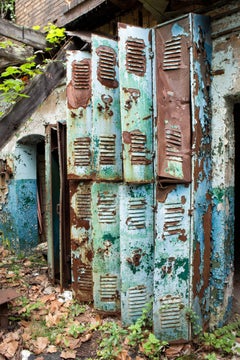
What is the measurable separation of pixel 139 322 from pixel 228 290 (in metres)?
1.09

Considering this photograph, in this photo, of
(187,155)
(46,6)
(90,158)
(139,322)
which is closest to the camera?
(187,155)

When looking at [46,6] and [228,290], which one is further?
[46,6]

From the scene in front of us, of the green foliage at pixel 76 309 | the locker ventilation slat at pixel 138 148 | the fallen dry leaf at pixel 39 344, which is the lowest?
the fallen dry leaf at pixel 39 344

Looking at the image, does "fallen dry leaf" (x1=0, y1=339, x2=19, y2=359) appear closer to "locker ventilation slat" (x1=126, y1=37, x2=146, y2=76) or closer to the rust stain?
the rust stain

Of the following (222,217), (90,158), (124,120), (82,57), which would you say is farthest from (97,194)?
(82,57)

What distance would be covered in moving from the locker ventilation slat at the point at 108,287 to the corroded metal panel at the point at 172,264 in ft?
2.28

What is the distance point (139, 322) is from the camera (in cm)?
330

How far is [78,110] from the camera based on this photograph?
156 inches

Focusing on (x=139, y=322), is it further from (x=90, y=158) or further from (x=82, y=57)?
(x=82, y=57)

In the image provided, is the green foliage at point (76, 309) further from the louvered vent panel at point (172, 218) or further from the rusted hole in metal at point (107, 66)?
the rusted hole in metal at point (107, 66)

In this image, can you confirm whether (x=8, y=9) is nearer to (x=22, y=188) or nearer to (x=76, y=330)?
(x=22, y=188)

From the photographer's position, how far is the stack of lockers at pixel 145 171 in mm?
3109

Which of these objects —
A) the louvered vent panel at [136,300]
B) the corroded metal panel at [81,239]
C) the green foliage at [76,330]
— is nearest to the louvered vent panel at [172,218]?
the louvered vent panel at [136,300]

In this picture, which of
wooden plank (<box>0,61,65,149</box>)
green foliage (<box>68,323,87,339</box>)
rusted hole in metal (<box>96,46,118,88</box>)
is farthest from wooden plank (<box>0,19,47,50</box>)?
green foliage (<box>68,323,87,339</box>)
